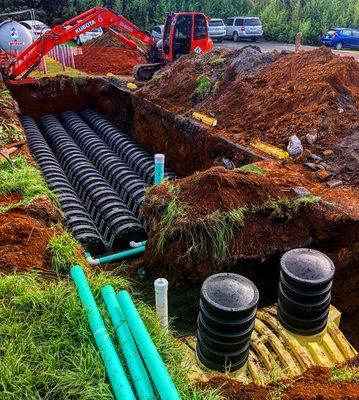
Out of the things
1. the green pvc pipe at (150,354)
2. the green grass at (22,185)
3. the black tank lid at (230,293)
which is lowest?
the green grass at (22,185)

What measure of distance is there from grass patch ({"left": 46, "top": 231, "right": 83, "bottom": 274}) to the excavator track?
34.7ft

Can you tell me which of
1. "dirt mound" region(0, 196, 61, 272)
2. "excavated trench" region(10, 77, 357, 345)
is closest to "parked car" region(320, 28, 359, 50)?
"excavated trench" region(10, 77, 357, 345)

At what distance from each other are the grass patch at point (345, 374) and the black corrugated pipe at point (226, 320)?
806mm

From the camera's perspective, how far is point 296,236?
5551 millimetres

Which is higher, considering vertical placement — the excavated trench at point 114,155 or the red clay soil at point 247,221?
the red clay soil at point 247,221

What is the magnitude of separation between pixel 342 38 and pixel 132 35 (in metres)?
17.8

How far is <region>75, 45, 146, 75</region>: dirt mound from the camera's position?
55.1ft

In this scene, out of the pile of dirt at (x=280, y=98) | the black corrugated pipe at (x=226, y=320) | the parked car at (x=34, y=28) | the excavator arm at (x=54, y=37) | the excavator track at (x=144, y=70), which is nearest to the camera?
the black corrugated pipe at (x=226, y=320)

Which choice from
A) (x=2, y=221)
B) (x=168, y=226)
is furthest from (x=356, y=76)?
(x=2, y=221)

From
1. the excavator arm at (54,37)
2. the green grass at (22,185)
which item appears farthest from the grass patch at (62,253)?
the excavator arm at (54,37)

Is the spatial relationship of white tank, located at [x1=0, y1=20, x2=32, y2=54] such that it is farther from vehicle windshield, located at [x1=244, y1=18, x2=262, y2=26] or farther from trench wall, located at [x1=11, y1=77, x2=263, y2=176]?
vehicle windshield, located at [x1=244, y1=18, x2=262, y2=26]

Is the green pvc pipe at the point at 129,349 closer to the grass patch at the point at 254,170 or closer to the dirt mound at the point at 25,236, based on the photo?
the dirt mound at the point at 25,236

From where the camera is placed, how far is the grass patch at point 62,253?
4238mm

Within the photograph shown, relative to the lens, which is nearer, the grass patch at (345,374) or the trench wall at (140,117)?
the grass patch at (345,374)
